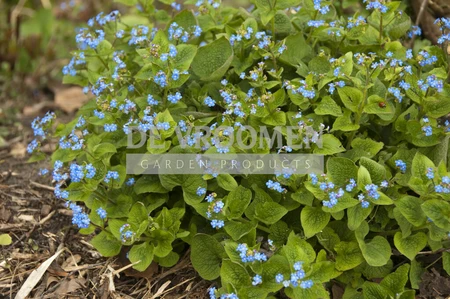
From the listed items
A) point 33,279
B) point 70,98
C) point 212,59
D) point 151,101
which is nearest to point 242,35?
point 212,59

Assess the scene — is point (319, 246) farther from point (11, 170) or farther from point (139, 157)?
point (11, 170)

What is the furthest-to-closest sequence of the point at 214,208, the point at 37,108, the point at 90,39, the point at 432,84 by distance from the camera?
the point at 37,108
the point at 90,39
the point at 432,84
the point at 214,208

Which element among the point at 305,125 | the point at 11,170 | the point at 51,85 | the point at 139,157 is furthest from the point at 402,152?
the point at 51,85

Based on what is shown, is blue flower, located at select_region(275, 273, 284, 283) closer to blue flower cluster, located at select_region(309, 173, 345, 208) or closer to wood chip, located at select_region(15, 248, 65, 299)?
blue flower cluster, located at select_region(309, 173, 345, 208)

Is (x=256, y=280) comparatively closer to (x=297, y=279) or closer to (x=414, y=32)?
(x=297, y=279)

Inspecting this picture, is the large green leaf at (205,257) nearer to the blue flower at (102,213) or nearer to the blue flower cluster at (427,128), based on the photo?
the blue flower at (102,213)

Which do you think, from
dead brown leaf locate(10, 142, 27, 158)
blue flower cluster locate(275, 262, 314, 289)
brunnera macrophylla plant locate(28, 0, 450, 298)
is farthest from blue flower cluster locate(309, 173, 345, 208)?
dead brown leaf locate(10, 142, 27, 158)
